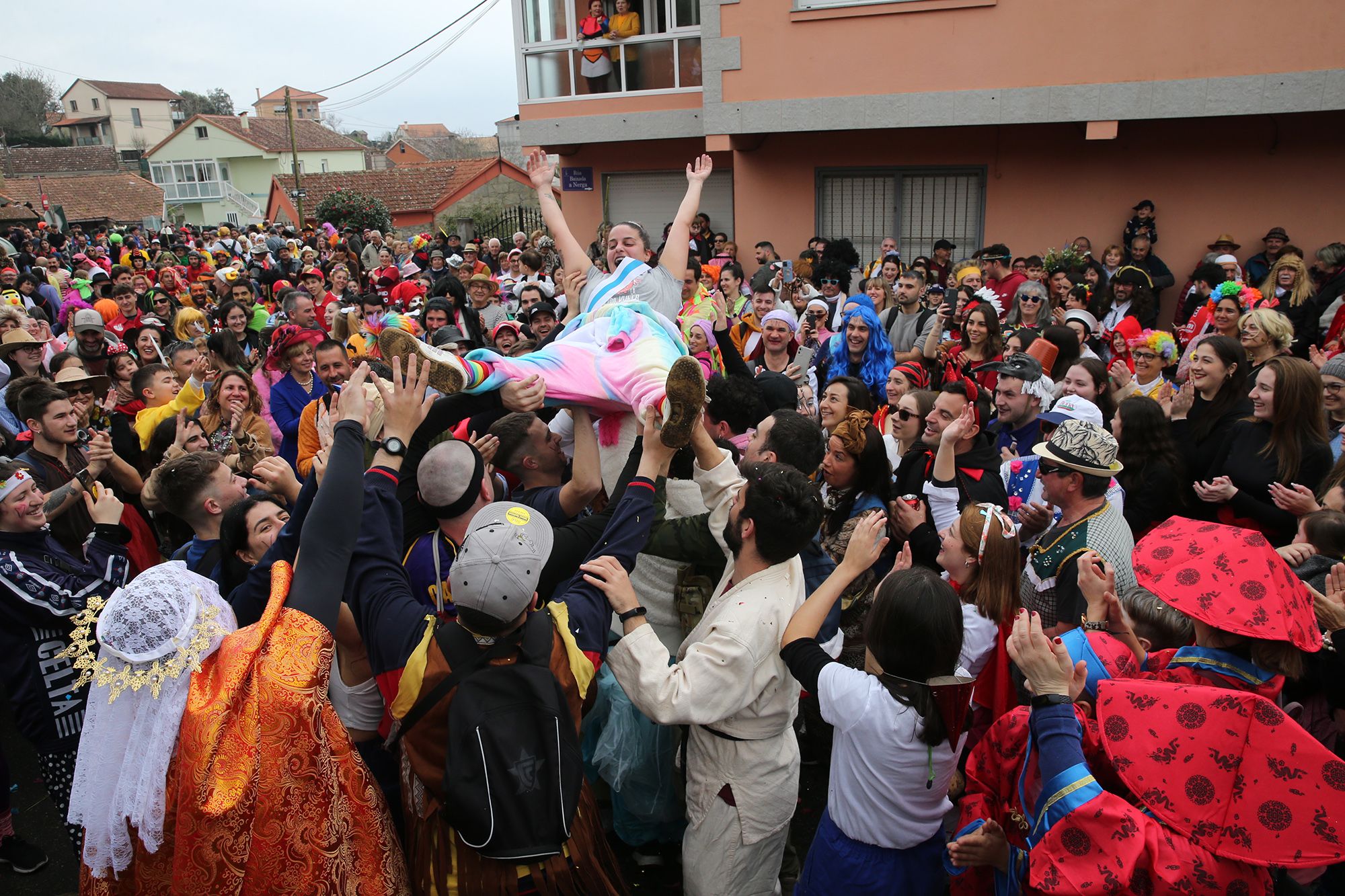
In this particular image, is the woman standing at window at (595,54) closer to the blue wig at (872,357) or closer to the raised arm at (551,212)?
the blue wig at (872,357)

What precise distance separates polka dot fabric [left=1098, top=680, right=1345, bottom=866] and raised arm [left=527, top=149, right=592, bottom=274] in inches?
130

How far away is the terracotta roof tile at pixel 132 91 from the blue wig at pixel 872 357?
295ft

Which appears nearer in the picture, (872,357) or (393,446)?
(393,446)

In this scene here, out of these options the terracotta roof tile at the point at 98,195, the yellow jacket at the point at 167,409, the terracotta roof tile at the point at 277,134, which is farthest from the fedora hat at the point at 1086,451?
the terracotta roof tile at the point at 277,134

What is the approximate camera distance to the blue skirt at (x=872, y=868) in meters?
2.41

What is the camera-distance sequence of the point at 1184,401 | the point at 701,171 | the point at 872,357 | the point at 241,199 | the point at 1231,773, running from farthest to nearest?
the point at 241,199
the point at 872,357
the point at 1184,401
the point at 701,171
the point at 1231,773

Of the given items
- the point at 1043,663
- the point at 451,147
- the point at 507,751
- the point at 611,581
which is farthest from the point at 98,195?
the point at 1043,663

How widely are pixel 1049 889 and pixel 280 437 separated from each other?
513 cm

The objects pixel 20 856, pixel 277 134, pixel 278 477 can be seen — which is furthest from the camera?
pixel 277 134

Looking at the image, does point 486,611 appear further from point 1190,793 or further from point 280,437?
point 280,437

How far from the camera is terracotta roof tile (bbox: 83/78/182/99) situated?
75.2 m

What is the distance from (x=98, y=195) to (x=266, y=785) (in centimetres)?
4728

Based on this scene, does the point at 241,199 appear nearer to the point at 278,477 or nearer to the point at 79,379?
the point at 79,379

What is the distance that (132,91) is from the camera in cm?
7656
